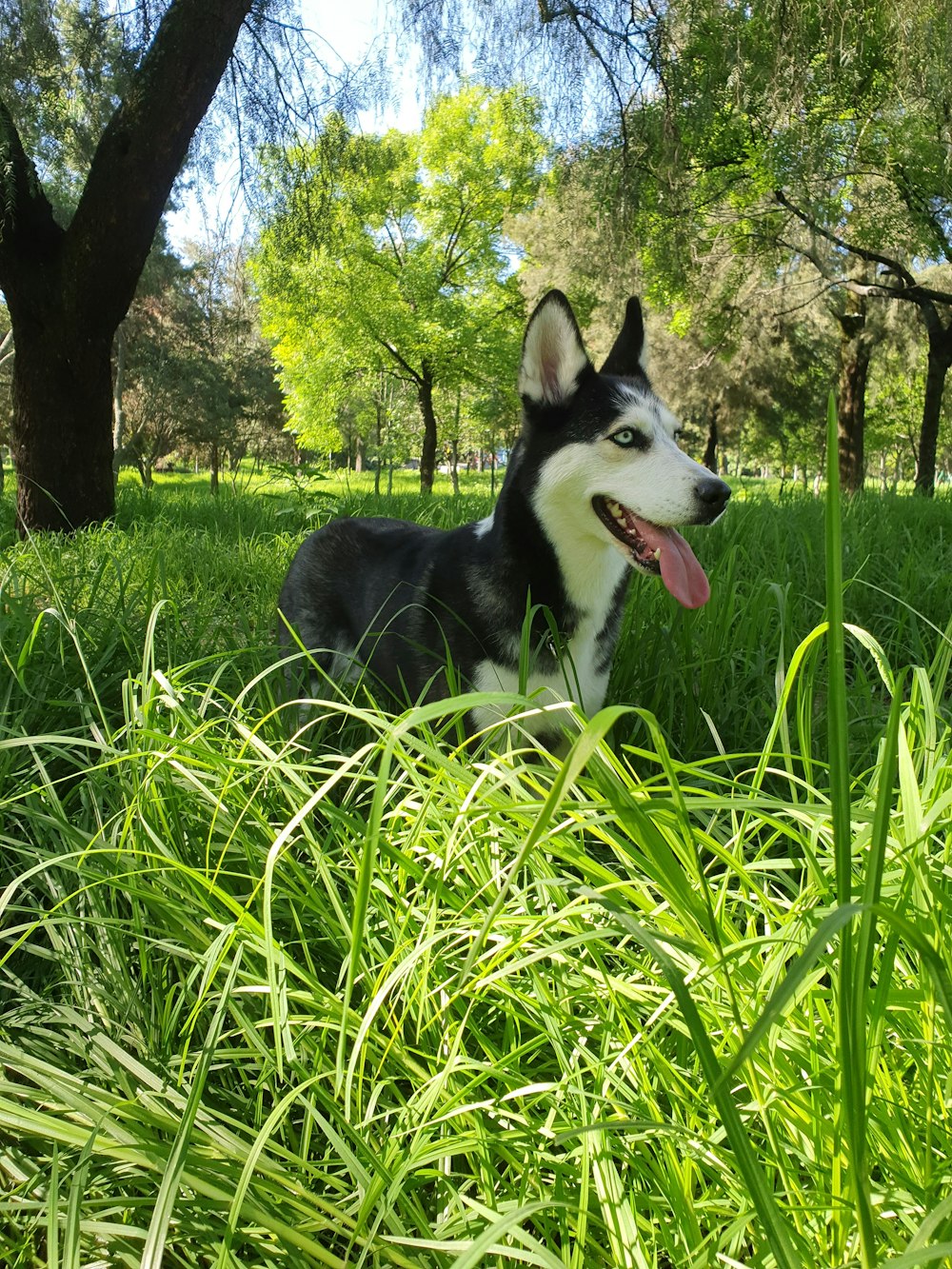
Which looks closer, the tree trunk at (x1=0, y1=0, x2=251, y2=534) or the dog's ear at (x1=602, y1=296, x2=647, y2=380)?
the dog's ear at (x1=602, y1=296, x2=647, y2=380)

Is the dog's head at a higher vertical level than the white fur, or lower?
lower

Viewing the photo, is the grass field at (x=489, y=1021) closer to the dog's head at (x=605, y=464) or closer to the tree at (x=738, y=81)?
the dog's head at (x=605, y=464)

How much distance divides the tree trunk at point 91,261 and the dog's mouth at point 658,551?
4.22 meters

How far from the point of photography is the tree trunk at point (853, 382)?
54.0ft

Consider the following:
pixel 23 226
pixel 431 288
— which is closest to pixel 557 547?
pixel 23 226

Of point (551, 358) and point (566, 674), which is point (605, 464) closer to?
point (551, 358)

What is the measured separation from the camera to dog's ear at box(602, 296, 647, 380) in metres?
3.12

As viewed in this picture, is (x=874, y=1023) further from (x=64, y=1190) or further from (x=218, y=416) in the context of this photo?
(x=218, y=416)

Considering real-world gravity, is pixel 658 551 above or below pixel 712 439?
below

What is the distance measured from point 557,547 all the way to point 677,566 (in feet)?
1.27

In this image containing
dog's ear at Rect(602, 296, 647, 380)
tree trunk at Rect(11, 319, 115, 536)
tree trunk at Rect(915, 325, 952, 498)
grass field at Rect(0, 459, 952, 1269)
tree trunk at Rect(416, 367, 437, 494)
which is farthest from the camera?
tree trunk at Rect(416, 367, 437, 494)

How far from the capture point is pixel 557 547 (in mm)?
2562

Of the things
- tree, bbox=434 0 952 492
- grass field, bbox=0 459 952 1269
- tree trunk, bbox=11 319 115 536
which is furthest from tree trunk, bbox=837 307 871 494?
grass field, bbox=0 459 952 1269

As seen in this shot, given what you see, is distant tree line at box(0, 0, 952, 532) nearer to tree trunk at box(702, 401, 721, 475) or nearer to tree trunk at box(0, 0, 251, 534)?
tree trunk at box(0, 0, 251, 534)
